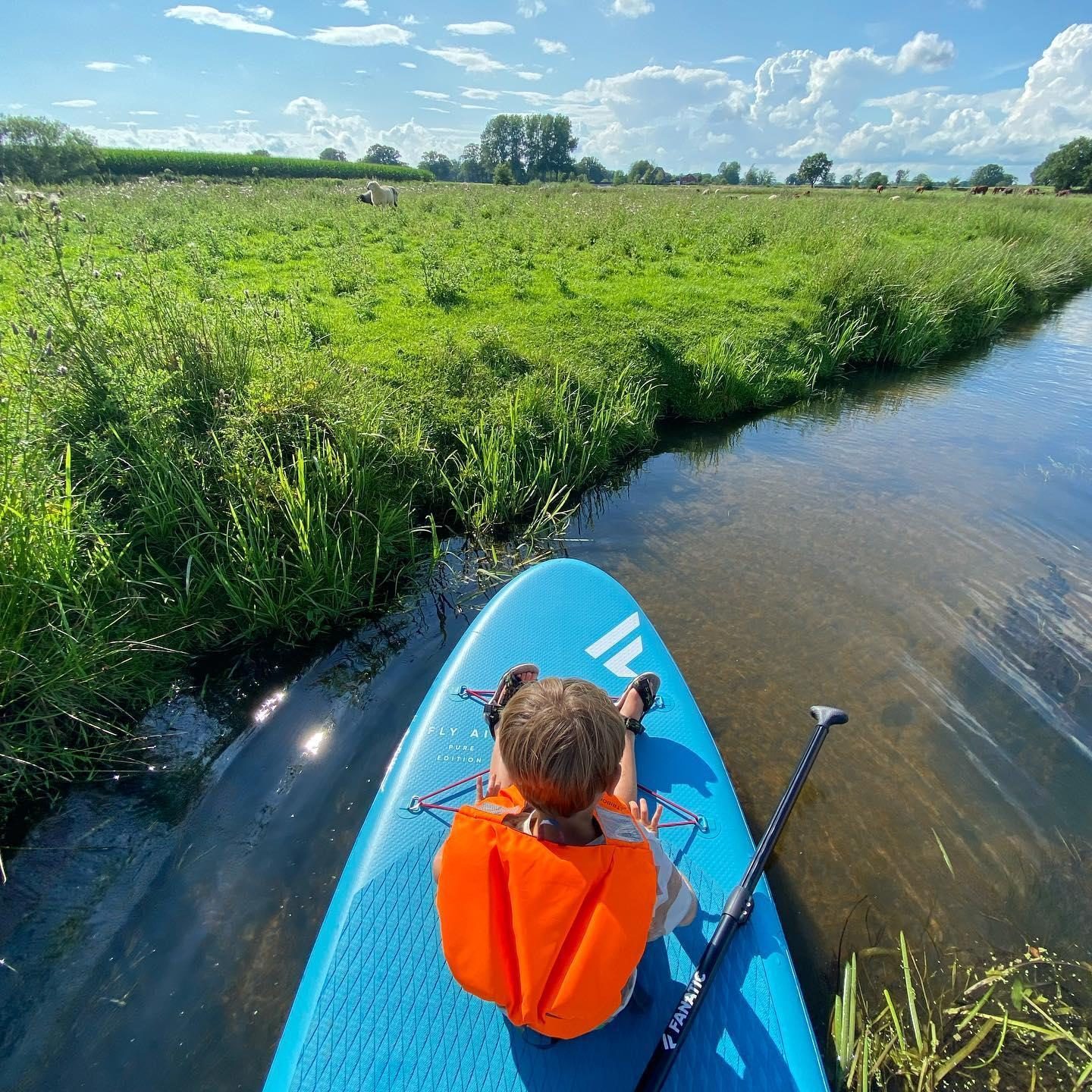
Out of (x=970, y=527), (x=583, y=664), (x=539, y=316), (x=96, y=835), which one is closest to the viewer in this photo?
(x=96, y=835)

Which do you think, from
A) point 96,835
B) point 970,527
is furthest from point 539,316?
point 96,835

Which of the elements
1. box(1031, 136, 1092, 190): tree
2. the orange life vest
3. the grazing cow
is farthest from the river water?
box(1031, 136, 1092, 190): tree

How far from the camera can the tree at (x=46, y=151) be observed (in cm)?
1795

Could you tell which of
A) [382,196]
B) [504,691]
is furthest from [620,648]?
[382,196]

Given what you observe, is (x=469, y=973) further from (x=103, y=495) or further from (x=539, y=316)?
(x=539, y=316)

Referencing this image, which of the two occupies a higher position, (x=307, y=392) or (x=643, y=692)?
(x=307, y=392)

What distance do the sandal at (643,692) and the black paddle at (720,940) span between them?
2.57 ft

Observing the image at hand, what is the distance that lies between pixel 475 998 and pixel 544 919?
0.95 metres

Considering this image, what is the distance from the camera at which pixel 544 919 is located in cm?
137

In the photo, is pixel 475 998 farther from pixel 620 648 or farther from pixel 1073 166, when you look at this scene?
pixel 1073 166

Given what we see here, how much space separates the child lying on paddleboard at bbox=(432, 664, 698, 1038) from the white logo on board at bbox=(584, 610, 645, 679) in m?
1.79

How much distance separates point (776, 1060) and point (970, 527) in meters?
5.15

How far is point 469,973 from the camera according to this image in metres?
1.46

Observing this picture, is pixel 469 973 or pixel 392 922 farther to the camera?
pixel 392 922
